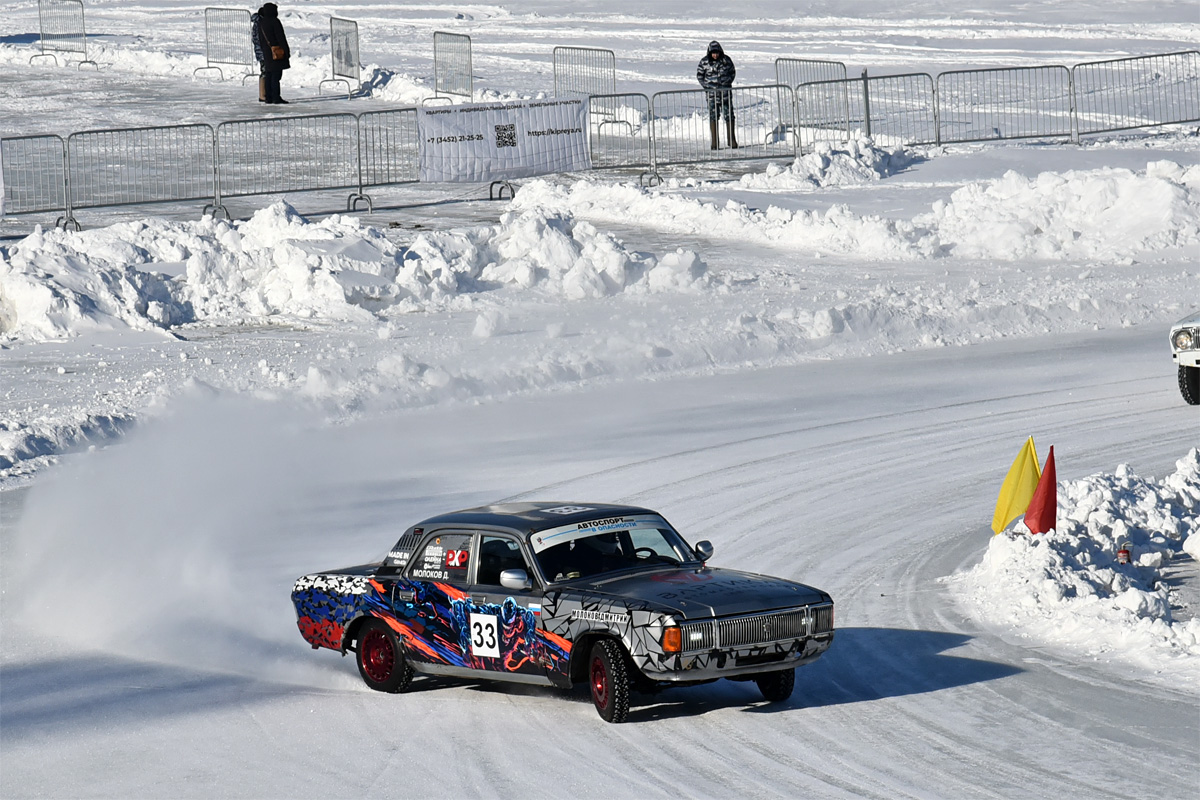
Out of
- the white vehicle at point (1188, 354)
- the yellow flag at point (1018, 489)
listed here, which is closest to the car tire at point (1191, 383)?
the white vehicle at point (1188, 354)

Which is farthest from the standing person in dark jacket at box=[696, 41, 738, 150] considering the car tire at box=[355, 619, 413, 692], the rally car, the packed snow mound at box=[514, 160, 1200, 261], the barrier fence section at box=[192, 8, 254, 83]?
the car tire at box=[355, 619, 413, 692]

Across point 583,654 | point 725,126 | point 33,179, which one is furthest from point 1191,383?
point 33,179

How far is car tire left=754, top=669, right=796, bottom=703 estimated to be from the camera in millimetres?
9414

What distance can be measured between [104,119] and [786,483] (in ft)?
80.0

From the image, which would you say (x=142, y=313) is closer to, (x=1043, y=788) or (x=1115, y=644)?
(x=1115, y=644)

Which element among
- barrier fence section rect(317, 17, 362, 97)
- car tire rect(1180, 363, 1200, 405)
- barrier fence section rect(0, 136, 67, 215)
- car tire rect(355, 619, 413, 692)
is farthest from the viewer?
barrier fence section rect(317, 17, 362, 97)

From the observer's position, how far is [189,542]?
14.3 meters

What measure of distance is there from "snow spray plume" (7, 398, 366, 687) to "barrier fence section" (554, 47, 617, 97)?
21800mm

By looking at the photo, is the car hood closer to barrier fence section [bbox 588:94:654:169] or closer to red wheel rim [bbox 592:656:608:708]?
red wheel rim [bbox 592:656:608:708]

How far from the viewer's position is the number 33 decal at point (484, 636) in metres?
9.68

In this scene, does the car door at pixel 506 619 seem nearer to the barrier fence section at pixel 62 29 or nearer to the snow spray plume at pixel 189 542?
the snow spray plume at pixel 189 542

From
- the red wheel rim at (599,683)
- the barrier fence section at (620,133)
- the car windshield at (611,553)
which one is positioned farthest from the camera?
the barrier fence section at (620,133)

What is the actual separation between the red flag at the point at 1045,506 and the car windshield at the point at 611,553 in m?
3.82

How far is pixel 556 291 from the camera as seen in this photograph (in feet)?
78.9
